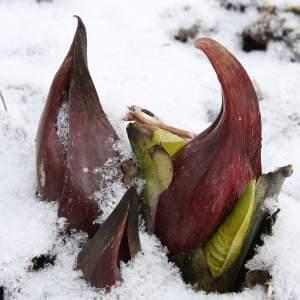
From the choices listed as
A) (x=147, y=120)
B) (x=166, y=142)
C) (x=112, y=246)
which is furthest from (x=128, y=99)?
(x=112, y=246)

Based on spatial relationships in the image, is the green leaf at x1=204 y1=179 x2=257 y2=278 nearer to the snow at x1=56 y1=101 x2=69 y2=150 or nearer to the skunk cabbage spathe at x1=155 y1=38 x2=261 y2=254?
the skunk cabbage spathe at x1=155 y1=38 x2=261 y2=254

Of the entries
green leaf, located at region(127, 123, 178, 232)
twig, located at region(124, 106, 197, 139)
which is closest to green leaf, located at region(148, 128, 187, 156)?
green leaf, located at region(127, 123, 178, 232)

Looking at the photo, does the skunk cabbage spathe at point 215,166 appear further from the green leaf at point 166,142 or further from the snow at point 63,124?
the snow at point 63,124

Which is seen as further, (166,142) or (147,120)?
(147,120)

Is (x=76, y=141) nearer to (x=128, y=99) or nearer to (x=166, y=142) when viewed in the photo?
(x=166, y=142)

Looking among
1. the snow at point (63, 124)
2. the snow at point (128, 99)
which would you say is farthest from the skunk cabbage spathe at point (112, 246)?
the snow at point (63, 124)

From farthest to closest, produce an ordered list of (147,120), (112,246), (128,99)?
(128,99)
(147,120)
(112,246)
